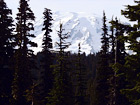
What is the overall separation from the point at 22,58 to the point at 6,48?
5.91 feet

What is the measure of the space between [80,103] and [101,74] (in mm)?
4831

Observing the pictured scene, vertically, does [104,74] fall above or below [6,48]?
below

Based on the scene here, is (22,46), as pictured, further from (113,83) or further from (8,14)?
(113,83)

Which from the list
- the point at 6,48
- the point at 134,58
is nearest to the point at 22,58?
the point at 6,48

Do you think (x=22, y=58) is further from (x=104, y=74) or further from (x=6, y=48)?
(x=104, y=74)

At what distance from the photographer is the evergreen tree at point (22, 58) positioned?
83.3 ft

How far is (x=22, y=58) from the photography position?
26500 millimetres

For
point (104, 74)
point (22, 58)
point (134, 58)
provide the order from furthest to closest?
point (104, 74), point (22, 58), point (134, 58)

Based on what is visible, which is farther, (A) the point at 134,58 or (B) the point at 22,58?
(B) the point at 22,58

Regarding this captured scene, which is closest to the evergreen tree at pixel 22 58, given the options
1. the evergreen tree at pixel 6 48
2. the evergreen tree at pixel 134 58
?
the evergreen tree at pixel 6 48

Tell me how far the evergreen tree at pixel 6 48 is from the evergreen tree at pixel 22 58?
0.84 m

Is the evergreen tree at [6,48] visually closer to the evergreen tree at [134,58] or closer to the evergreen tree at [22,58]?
the evergreen tree at [22,58]

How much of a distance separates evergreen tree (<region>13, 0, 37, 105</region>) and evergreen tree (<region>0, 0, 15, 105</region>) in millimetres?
838

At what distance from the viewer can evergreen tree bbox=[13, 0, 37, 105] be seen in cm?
2539
